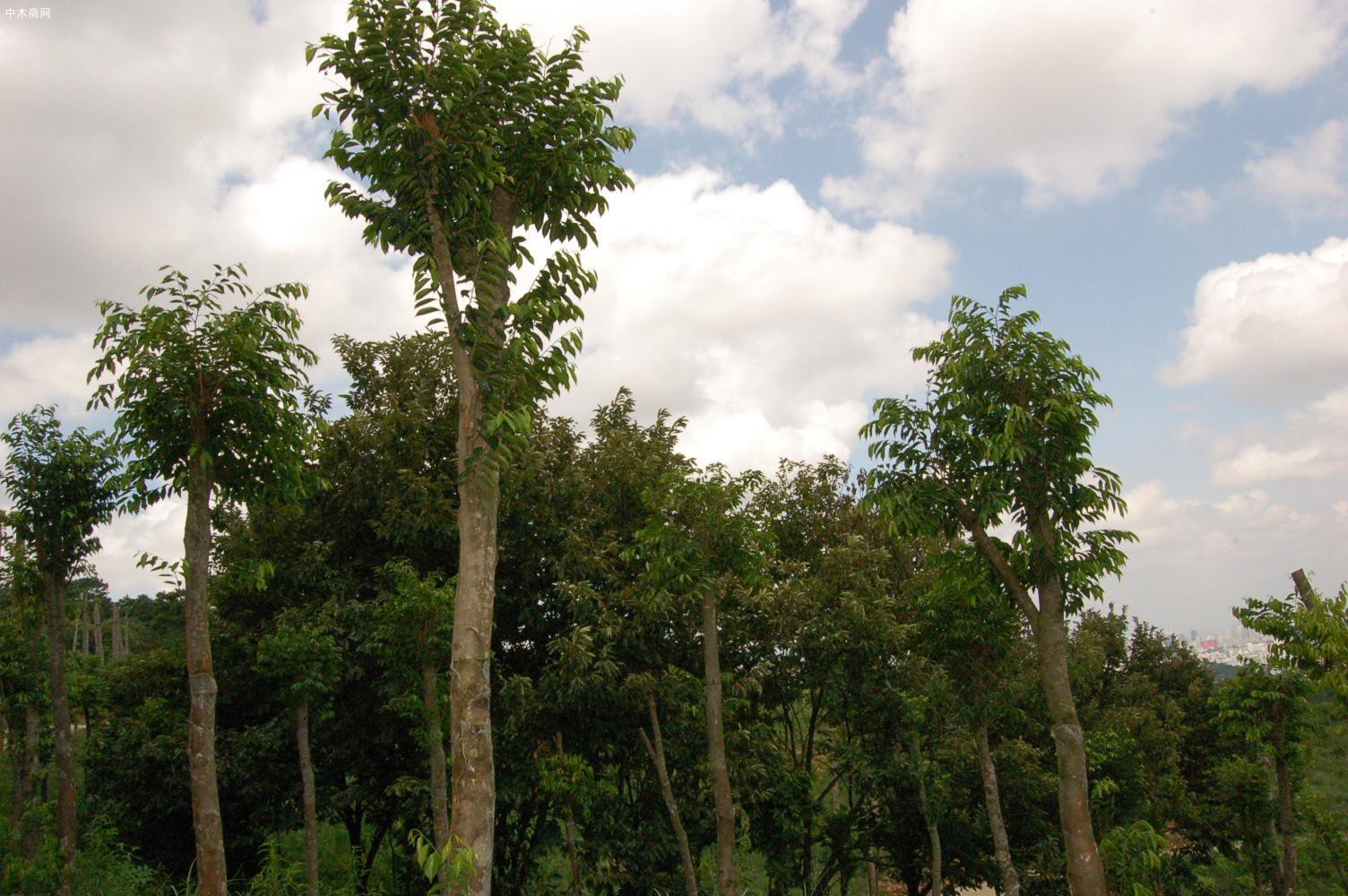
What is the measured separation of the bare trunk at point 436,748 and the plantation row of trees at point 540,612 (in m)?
0.10

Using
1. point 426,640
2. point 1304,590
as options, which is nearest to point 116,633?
point 426,640

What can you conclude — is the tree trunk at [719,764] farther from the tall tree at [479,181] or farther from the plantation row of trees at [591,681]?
the tall tree at [479,181]

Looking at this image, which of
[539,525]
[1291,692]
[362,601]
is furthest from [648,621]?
[1291,692]

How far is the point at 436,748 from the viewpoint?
1184 cm

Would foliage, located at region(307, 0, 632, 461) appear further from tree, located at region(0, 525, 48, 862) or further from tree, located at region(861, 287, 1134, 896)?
tree, located at region(0, 525, 48, 862)

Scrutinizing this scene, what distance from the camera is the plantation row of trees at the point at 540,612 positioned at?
688 cm

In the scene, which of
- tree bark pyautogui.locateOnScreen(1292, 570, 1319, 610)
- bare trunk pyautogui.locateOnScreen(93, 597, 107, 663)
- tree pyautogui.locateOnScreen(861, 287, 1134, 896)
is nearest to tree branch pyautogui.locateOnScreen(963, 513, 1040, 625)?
tree pyautogui.locateOnScreen(861, 287, 1134, 896)

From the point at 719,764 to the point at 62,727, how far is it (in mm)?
9133

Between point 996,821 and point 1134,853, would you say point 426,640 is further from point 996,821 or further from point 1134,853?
point 996,821

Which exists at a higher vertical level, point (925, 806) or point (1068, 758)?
point (1068, 758)

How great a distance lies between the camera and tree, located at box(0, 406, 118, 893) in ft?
38.6

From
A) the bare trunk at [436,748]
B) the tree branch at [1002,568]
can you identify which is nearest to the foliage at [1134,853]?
the tree branch at [1002,568]

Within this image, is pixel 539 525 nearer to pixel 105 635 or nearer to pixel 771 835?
pixel 771 835

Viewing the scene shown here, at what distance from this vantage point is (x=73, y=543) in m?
12.1
